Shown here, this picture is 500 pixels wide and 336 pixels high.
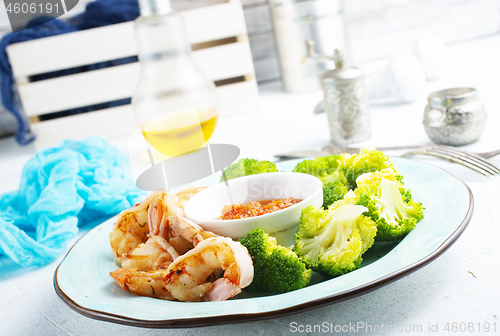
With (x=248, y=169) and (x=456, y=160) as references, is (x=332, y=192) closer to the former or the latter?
(x=248, y=169)

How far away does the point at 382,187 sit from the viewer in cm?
97

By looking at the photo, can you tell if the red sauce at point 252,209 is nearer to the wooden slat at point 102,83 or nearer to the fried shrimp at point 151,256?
the fried shrimp at point 151,256

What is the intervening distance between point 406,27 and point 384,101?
1165mm

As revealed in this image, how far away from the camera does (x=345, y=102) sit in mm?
1692

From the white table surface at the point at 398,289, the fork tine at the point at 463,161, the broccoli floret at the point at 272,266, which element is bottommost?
the white table surface at the point at 398,289

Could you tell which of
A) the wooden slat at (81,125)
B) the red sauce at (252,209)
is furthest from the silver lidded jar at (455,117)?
the wooden slat at (81,125)

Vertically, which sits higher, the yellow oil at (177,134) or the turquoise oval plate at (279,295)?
the yellow oil at (177,134)

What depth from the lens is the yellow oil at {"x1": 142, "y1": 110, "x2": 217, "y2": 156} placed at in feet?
6.26

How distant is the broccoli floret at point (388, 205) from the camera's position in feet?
2.91

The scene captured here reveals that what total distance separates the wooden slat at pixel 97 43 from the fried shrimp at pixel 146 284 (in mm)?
1965

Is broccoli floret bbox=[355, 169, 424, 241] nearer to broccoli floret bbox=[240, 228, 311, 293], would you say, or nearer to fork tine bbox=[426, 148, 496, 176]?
broccoli floret bbox=[240, 228, 311, 293]

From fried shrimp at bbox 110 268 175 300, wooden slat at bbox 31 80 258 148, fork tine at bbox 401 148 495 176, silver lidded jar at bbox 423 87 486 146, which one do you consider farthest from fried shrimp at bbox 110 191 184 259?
wooden slat at bbox 31 80 258 148

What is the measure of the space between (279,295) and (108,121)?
7.14ft

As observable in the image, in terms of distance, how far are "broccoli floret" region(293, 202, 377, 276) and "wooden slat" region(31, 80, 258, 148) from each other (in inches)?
71.1
